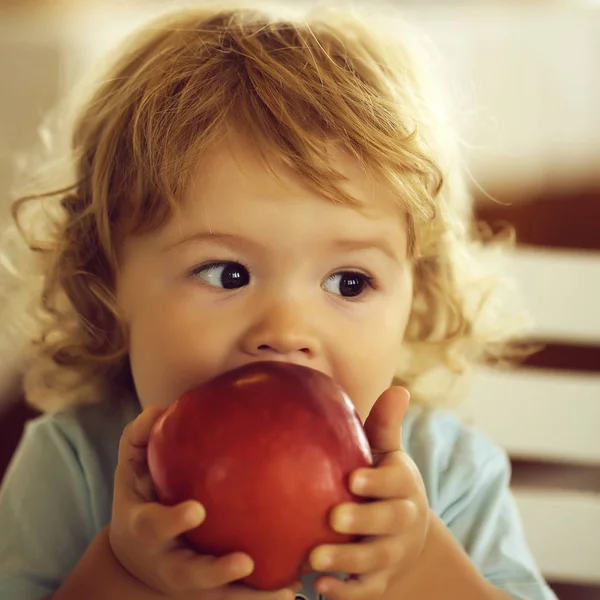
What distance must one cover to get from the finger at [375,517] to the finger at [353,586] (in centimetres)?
4

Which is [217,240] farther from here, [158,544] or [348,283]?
[158,544]

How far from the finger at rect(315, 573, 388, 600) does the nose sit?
0.18m

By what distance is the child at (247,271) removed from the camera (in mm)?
592

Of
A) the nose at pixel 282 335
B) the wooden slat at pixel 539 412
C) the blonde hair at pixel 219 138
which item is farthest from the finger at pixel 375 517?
the wooden slat at pixel 539 412

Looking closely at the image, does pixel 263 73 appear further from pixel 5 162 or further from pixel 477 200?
pixel 5 162

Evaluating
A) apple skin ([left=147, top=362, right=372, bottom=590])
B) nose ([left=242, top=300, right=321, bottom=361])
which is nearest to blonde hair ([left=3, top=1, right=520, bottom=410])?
nose ([left=242, top=300, right=321, bottom=361])

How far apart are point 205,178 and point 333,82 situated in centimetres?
15

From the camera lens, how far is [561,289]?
44.9 inches

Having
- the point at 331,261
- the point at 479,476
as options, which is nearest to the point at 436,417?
the point at 479,476

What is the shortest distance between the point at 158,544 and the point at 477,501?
48 cm

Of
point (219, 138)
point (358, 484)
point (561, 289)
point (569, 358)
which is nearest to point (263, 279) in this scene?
point (219, 138)

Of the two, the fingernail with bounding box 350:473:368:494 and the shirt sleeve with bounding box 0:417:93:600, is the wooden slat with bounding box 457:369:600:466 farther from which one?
the fingernail with bounding box 350:473:368:494

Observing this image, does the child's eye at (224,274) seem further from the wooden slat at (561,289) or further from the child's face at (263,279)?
the wooden slat at (561,289)

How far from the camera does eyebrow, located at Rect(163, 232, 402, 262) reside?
67 cm
